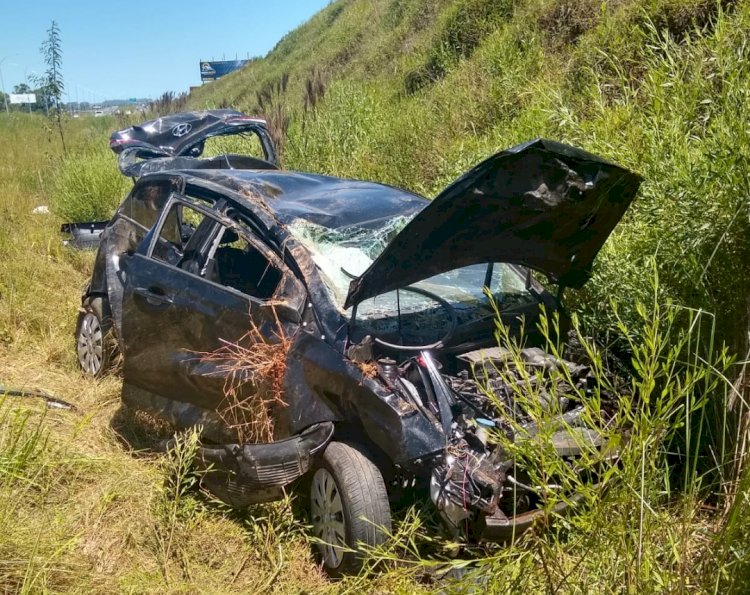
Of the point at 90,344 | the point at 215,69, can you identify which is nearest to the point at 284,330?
the point at 90,344

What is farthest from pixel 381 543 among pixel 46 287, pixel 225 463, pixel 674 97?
pixel 46 287

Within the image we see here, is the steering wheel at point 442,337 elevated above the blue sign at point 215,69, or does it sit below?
below

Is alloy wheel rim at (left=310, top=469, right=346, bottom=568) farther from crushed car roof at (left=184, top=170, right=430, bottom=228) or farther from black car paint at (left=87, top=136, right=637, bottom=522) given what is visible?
crushed car roof at (left=184, top=170, right=430, bottom=228)

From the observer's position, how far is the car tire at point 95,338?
561 cm

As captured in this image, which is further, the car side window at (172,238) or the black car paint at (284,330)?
the car side window at (172,238)

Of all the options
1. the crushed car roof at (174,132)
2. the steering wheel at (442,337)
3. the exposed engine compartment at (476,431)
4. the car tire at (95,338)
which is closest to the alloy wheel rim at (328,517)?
the exposed engine compartment at (476,431)

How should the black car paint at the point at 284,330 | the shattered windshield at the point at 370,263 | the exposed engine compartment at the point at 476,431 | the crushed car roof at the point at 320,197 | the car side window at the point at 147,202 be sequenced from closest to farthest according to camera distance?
the exposed engine compartment at the point at 476,431, the black car paint at the point at 284,330, the shattered windshield at the point at 370,263, the crushed car roof at the point at 320,197, the car side window at the point at 147,202

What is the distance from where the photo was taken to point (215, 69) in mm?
43656

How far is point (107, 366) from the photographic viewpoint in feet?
18.7

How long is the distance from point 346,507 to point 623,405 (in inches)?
52.4

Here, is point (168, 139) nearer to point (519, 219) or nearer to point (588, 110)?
point (588, 110)

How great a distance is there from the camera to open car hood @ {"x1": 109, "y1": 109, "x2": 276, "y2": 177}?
26.4 feet

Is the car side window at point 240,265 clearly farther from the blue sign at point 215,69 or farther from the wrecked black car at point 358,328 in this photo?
the blue sign at point 215,69

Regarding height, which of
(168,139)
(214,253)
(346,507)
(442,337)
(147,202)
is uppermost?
(168,139)
